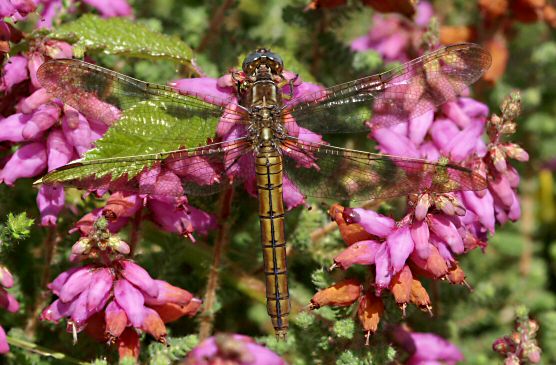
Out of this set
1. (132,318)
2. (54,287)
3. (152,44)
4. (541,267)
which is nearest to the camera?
(132,318)

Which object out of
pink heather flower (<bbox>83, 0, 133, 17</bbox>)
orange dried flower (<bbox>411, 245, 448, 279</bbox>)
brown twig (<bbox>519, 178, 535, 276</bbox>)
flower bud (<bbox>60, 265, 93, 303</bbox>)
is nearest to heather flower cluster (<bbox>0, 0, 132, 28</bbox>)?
pink heather flower (<bbox>83, 0, 133, 17</bbox>)

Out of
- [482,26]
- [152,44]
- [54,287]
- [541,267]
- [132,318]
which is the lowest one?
[132,318]

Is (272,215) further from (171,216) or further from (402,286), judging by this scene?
(402,286)

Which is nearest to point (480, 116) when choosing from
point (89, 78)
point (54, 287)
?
point (89, 78)

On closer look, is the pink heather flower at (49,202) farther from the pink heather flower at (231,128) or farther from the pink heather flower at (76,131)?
the pink heather flower at (231,128)

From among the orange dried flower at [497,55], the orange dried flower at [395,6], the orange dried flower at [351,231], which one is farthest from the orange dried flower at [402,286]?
the orange dried flower at [497,55]

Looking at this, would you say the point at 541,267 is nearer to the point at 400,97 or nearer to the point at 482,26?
the point at 482,26

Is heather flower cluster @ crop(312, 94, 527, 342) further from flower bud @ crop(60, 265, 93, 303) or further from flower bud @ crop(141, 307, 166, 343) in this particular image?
flower bud @ crop(60, 265, 93, 303)
